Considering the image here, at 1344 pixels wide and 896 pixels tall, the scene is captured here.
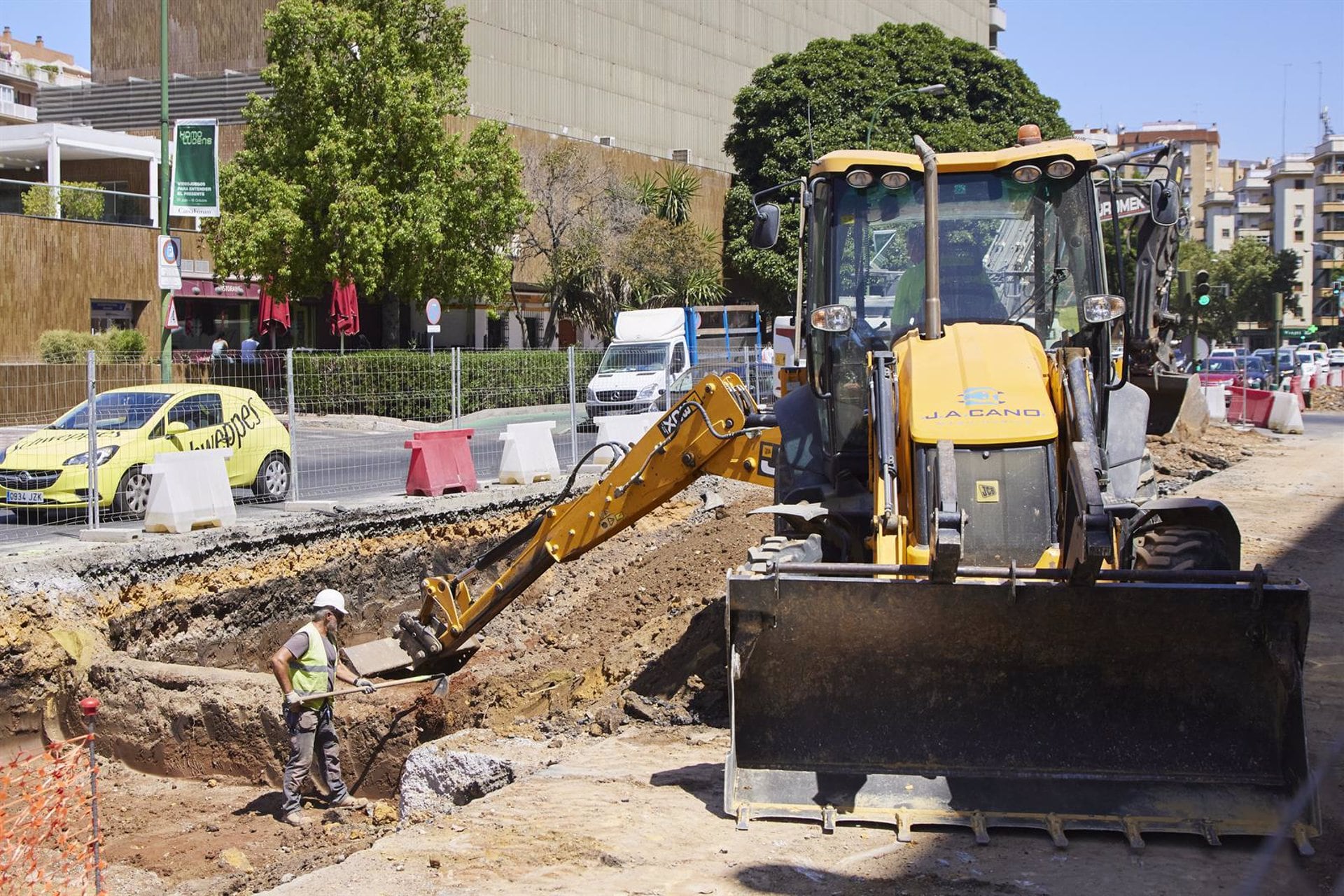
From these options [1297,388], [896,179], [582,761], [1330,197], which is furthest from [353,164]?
[1330,197]

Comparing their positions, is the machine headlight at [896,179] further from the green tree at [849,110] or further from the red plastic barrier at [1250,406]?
the green tree at [849,110]

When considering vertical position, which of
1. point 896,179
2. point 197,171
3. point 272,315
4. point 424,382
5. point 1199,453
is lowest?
point 1199,453

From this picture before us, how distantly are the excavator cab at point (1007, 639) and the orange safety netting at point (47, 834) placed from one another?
360 cm

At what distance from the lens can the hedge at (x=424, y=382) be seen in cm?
1590

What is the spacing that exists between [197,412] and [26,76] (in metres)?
79.5

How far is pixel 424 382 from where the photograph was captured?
692 inches

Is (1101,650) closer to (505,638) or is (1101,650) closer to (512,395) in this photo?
(505,638)

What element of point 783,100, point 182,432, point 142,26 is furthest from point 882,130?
point 182,432

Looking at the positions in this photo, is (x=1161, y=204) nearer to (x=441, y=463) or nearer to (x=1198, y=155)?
(x=441, y=463)

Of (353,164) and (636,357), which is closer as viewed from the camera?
(636,357)

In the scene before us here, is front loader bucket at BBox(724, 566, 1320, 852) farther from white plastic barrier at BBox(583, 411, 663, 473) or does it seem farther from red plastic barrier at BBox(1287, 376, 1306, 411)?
red plastic barrier at BBox(1287, 376, 1306, 411)

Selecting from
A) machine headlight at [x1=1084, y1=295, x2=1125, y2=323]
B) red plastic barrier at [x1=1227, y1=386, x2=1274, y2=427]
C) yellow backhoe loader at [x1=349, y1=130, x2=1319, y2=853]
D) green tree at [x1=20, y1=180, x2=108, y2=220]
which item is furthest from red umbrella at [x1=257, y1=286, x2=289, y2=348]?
machine headlight at [x1=1084, y1=295, x2=1125, y2=323]

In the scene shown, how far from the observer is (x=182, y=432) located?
15016 mm

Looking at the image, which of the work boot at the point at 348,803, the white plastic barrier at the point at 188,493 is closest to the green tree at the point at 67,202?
the white plastic barrier at the point at 188,493
